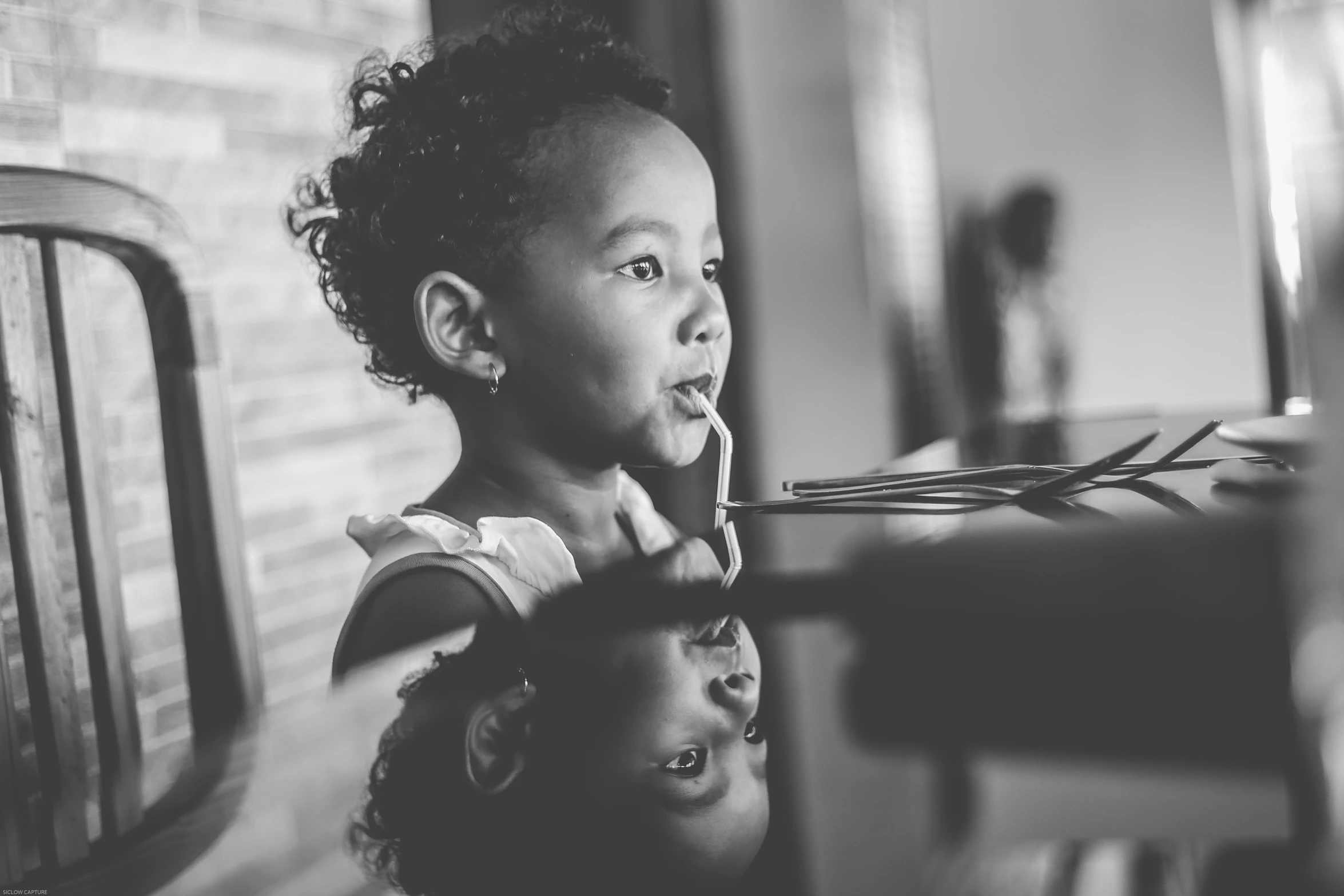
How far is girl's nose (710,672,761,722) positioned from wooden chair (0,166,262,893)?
23 centimetres

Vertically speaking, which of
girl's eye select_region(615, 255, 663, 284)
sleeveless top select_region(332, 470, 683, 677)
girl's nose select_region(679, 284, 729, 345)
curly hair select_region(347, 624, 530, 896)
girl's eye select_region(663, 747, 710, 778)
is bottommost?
curly hair select_region(347, 624, 530, 896)

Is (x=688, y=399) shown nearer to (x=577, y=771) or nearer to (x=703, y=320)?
(x=703, y=320)

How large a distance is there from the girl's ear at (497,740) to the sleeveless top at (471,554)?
0.60 feet

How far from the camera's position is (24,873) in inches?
17.8

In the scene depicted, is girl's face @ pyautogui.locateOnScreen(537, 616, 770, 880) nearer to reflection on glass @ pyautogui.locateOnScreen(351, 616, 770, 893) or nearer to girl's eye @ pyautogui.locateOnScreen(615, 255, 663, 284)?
reflection on glass @ pyautogui.locateOnScreen(351, 616, 770, 893)

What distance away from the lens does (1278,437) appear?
2.02 ft

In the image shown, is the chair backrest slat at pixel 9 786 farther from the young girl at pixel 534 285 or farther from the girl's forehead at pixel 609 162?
the girl's forehead at pixel 609 162

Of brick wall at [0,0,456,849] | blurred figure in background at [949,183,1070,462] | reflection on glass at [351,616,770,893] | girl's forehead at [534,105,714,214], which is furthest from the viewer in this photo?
blurred figure in background at [949,183,1070,462]

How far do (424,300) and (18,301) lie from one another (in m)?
0.20

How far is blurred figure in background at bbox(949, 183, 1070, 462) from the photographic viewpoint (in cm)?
319

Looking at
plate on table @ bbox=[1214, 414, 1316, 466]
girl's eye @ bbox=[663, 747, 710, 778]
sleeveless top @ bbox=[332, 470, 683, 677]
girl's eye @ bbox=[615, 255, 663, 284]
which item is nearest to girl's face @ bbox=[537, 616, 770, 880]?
girl's eye @ bbox=[663, 747, 710, 778]

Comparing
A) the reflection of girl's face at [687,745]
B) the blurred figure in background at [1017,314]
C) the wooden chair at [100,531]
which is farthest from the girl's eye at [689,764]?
the blurred figure in background at [1017,314]

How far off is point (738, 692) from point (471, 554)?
0.94 ft

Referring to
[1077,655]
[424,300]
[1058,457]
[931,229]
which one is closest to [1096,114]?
[931,229]
